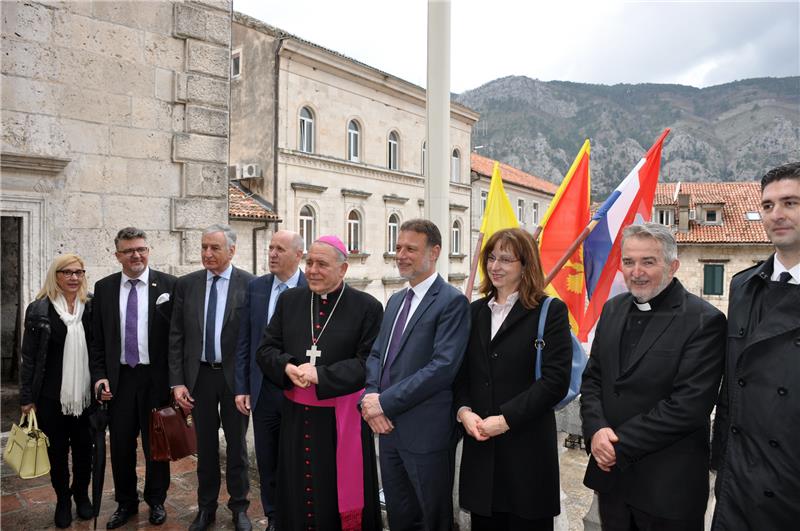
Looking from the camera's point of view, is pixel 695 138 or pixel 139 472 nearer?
pixel 139 472

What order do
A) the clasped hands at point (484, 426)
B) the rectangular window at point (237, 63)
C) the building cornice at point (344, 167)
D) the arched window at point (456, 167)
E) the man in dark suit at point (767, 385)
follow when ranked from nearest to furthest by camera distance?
the man in dark suit at point (767, 385) < the clasped hands at point (484, 426) < the building cornice at point (344, 167) < the rectangular window at point (237, 63) < the arched window at point (456, 167)

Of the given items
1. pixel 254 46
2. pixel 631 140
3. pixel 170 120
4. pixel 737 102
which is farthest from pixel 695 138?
pixel 170 120

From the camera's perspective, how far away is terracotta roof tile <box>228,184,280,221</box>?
62.4ft

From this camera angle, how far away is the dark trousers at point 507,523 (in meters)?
2.83

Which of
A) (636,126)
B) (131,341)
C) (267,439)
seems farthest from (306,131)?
(636,126)

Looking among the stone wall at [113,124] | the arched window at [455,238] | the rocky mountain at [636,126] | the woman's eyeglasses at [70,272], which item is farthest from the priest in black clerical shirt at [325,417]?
the rocky mountain at [636,126]

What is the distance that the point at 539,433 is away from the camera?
2832 mm

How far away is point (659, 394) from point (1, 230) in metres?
7.63

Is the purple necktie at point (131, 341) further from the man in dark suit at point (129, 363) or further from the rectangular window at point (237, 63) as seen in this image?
the rectangular window at point (237, 63)

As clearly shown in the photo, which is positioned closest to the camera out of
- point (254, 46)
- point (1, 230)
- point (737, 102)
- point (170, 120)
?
point (170, 120)

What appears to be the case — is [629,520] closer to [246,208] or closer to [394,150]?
[246,208]

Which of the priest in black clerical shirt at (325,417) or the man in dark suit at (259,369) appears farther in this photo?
the man in dark suit at (259,369)

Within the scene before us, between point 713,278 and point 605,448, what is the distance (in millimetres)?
34743

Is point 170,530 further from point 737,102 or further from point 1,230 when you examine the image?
point 737,102
